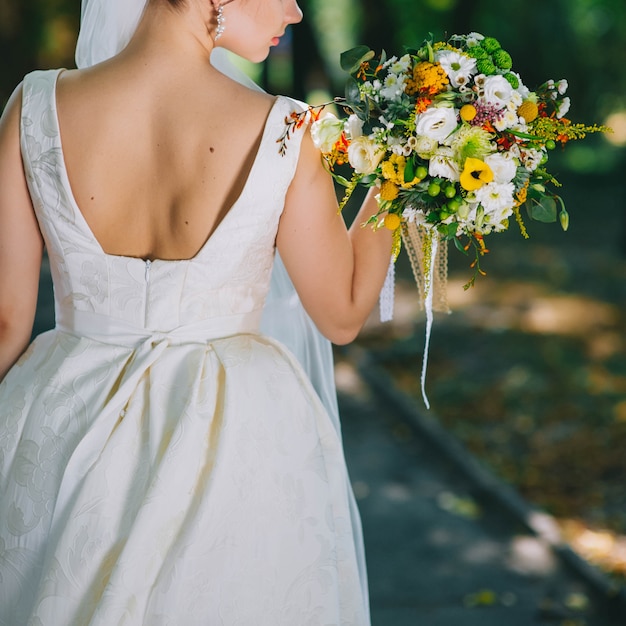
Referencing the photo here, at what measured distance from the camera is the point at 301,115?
1.88 metres

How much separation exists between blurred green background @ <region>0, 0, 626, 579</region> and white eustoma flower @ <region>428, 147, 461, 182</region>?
0.29 m

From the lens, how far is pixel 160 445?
6.15ft

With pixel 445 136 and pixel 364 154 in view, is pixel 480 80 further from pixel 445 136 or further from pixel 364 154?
pixel 364 154

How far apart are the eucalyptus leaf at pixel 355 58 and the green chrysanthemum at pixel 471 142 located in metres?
0.26

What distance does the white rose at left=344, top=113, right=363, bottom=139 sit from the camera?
198 cm

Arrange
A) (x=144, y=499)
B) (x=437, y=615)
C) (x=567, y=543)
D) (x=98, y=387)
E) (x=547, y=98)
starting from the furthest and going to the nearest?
1. (x=567, y=543)
2. (x=437, y=615)
3. (x=547, y=98)
4. (x=98, y=387)
5. (x=144, y=499)

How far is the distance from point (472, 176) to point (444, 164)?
0.07 m

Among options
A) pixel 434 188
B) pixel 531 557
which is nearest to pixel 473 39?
pixel 434 188

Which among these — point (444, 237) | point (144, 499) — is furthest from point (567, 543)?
point (144, 499)

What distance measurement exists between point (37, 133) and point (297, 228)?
1.85 ft

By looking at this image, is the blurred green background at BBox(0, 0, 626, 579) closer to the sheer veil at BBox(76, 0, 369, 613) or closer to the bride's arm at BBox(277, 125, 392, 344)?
the bride's arm at BBox(277, 125, 392, 344)

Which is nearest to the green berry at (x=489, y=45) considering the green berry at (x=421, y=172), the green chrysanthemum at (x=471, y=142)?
the green chrysanthemum at (x=471, y=142)

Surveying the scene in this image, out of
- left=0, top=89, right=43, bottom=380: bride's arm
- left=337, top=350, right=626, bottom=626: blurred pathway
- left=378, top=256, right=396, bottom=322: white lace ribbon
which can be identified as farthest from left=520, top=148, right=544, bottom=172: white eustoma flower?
left=337, top=350, right=626, bottom=626: blurred pathway

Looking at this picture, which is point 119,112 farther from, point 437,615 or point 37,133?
point 437,615
